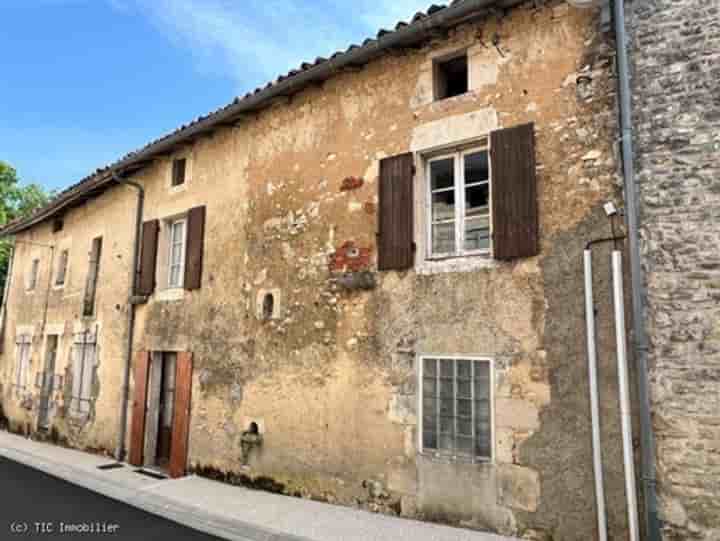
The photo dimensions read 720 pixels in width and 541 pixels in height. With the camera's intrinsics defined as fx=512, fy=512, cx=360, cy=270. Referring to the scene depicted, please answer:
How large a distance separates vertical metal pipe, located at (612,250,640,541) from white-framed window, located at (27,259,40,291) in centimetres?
1439

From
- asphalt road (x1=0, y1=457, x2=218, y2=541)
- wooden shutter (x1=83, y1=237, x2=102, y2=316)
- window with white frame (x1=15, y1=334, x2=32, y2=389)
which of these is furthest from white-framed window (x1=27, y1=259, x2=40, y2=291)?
asphalt road (x1=0, y1=457, x2=218, y2=541)

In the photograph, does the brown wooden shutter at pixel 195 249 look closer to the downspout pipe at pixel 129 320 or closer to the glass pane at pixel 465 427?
the downspout pipe at pixel 129 320

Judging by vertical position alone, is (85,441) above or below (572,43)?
below

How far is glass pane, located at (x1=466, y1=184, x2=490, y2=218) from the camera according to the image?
5457mm

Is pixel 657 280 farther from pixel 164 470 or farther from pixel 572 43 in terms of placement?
pixel 164 470

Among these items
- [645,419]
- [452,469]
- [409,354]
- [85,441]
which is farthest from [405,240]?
[85,441]

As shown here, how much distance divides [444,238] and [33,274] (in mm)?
12889

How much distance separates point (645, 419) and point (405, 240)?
2.89 metres

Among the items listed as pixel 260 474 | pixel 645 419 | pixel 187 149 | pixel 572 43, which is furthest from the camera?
pixel 187 149

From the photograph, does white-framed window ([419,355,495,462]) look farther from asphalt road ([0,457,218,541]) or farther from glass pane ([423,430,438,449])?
asphalt road ([0,457,218,541])

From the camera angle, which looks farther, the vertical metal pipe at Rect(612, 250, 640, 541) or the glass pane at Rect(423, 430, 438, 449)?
the glass pane at Rect(423, 430, 438, 449)

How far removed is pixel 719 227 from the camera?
4102 millimetres

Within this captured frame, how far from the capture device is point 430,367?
18.0ft

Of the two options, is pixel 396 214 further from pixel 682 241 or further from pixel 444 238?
pixel 682 241
